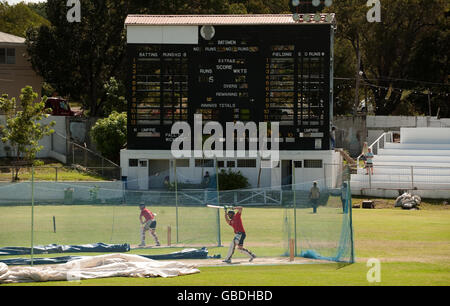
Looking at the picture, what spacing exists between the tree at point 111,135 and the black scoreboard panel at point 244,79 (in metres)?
7.65

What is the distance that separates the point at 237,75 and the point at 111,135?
11.4m

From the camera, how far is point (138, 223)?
2338cm

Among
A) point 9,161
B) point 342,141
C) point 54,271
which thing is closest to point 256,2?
point 342,141

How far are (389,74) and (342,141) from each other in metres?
12.3

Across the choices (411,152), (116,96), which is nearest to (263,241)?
(411,152)

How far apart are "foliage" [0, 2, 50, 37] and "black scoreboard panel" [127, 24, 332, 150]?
158 ft

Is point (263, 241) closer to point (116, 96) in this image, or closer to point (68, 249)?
point (68, 249)

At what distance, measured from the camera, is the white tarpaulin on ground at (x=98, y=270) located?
59.0 feet

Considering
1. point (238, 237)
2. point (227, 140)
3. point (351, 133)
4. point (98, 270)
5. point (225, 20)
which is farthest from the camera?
point (351, 133)

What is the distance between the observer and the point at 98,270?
18.7m

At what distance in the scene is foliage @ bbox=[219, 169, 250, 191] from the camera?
140 ft

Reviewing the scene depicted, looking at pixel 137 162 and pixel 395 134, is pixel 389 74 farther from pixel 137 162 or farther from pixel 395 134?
pixel 137 162

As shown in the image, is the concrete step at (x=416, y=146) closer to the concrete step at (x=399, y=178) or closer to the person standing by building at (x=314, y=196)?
the concrete step at (x=399, y=178)
